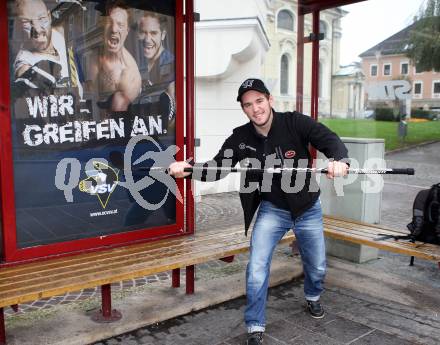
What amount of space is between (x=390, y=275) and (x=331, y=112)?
398cm

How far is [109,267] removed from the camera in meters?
3.50

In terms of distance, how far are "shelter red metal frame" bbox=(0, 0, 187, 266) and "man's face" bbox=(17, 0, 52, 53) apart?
0.43 feet

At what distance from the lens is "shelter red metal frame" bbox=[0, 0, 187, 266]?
3334 millimetres

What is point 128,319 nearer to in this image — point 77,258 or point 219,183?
point 77,258

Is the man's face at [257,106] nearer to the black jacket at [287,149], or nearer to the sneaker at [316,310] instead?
the black jacket at [287,149]

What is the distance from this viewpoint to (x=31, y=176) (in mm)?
3557

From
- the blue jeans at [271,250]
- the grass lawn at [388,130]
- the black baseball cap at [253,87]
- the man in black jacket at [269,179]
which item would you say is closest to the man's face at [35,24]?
the man in black jacket at [269,179]

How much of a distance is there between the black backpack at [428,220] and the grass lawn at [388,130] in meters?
3.56

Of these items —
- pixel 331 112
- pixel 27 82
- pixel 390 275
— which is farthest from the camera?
pixel 331 112

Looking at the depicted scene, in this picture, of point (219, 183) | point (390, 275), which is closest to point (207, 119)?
point (219, 183)

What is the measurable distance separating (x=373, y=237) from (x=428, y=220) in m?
0.50

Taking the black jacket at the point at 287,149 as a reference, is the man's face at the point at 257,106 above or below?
above

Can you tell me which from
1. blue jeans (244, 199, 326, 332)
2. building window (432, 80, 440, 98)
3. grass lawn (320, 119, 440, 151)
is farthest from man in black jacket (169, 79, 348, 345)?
building window (432, 80, 440, 98)

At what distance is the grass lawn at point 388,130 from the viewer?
28.3ft
